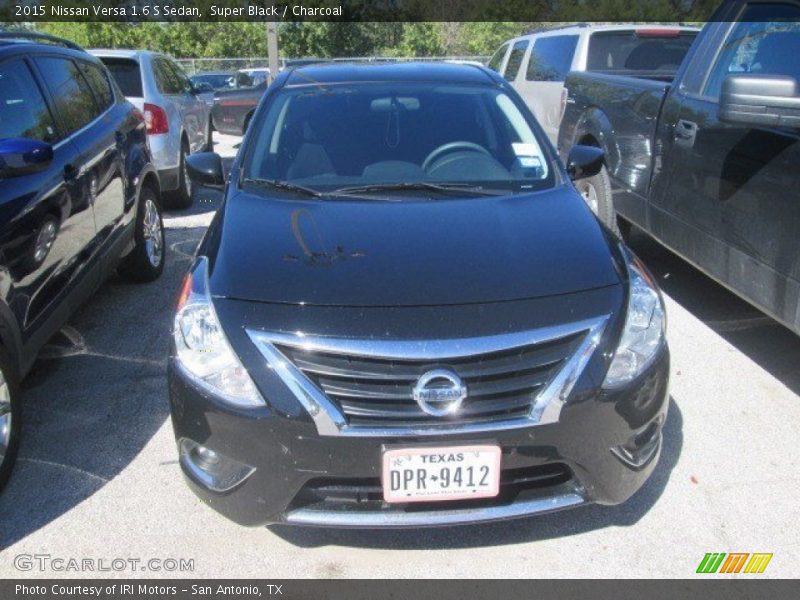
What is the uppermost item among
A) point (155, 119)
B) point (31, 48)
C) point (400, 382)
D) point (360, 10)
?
point (31, 48)

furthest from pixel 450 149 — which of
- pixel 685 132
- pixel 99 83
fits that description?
pixel 99 83

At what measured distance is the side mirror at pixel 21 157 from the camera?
10.0ft

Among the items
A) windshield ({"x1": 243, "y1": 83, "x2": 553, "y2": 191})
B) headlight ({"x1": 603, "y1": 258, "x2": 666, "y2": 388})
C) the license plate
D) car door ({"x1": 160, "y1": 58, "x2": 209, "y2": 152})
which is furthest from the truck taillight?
the license plate

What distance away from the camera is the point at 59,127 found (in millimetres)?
4066

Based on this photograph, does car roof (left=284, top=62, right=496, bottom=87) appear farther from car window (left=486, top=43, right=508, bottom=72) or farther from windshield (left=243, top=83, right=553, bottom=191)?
car window (left=486, top=43, right=508, bottom=72)

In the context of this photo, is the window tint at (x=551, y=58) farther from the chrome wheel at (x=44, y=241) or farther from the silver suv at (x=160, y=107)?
the chrome wheel at (x=44, y=241)

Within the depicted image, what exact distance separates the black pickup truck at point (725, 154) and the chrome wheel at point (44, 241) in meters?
3.04

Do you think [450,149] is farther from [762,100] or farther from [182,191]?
[182,191]

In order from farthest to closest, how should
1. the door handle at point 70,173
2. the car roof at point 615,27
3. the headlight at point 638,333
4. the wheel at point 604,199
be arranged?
the car roof at point 615,27 < the wheel at point 604,199 < the door handle at point 70,173 < the headlight at point 638,333

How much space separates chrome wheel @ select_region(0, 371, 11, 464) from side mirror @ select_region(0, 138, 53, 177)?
2.81 feet

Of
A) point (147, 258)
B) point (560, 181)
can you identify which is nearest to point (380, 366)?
point (560, 181)

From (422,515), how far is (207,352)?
2.75 feet

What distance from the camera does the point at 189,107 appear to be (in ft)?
28.6

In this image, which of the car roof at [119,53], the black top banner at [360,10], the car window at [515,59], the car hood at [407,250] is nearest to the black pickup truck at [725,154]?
the car hood at [407,250]
